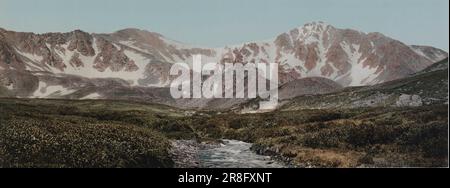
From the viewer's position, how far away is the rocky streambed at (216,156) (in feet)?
130

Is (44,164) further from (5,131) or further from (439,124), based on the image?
(439,124)

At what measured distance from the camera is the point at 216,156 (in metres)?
Result: 45.4

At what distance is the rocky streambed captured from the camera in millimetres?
39625

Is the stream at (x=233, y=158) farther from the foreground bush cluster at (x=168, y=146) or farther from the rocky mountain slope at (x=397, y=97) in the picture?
the rocky mountain slope at (x=397, y=97)

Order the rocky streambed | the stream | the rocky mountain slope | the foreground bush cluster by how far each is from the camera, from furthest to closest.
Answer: the rocky mountain slope < the stream < the rocky streambed < the foreground bush cluster

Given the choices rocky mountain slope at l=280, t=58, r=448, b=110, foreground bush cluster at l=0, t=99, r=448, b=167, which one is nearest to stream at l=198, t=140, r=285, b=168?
foreground bush cluster at l=0, t=99, r=448, b=167

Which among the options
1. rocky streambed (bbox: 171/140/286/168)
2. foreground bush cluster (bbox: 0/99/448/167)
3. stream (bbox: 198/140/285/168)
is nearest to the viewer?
foreground bush cluster (bbox: 0/99/448/167)

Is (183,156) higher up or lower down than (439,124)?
lower down

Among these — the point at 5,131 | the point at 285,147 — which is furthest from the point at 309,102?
the point at 5,131

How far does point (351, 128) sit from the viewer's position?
50.7 m

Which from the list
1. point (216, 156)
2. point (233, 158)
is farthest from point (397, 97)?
point (233, 158)

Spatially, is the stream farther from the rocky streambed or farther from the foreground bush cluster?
the foreground bush cluster

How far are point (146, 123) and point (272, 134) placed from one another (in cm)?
1501
